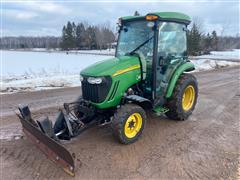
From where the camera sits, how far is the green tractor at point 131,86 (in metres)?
4.27

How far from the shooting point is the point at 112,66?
14.8ft

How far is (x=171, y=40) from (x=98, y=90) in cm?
208

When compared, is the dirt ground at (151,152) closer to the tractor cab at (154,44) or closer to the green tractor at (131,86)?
the green tractor at (131,86)

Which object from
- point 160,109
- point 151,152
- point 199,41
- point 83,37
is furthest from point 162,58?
point 83,37

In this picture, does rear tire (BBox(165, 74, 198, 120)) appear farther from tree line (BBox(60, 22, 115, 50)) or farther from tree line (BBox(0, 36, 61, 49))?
tree line (BBox(0, 36, 61, 49))

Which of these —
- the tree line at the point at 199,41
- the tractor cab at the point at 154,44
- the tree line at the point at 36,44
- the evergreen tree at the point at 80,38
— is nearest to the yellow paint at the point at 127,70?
the tractor cab at the point at 154,44

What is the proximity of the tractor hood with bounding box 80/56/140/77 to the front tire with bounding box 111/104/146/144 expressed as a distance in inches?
27.3

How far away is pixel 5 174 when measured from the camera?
3699mm

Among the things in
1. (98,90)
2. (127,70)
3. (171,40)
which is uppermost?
(171,40)

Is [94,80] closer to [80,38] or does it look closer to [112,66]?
[112,66]

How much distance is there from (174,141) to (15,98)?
593 centimetres

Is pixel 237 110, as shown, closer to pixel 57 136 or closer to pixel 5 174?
pixel 57 136

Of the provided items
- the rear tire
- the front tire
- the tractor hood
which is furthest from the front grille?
the rear tire

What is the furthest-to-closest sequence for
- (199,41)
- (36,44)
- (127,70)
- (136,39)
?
(36,44) < (199,41) < (136,39) < (127,70)
